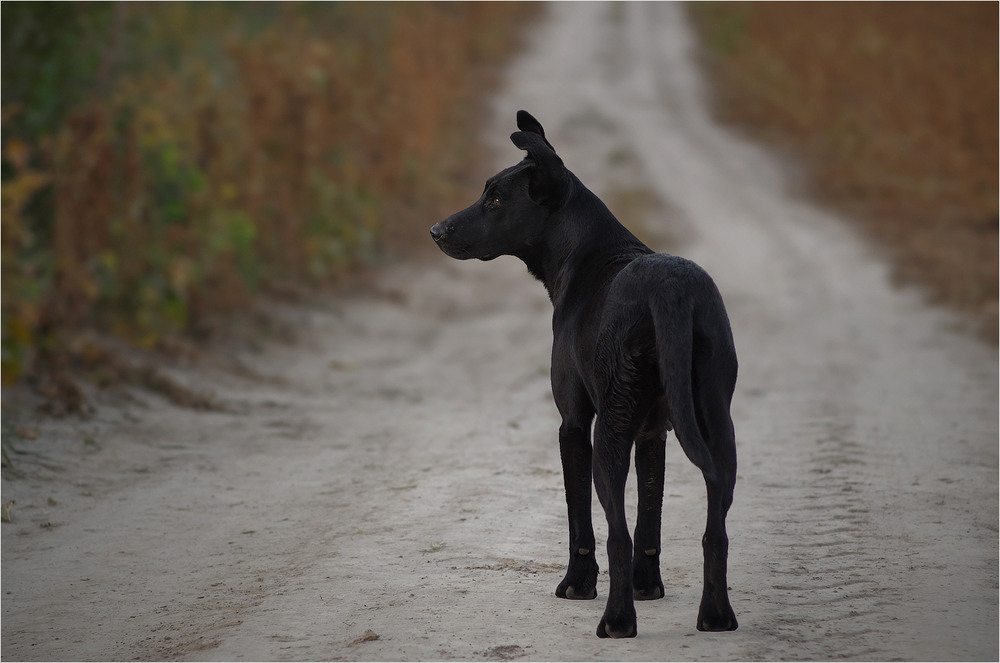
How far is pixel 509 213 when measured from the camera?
187 inches

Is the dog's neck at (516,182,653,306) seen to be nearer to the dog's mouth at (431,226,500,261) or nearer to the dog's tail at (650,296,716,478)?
the dog's mouth at (431,226,500,261)

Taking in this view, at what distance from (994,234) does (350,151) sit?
34.1 feet

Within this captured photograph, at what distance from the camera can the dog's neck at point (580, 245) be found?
15.1 feet

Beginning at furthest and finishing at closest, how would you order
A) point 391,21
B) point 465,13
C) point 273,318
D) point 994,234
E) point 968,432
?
point 465,13, point 391,21, point 994,234, point 273,318, point 968,432

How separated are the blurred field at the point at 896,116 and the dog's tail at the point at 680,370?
29.0 feet

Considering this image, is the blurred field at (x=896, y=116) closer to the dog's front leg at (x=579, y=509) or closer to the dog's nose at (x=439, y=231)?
the dog's front leg at (x=579, y=509)

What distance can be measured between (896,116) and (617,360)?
2044 cm

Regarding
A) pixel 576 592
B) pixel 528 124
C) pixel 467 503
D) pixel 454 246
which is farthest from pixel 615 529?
pixel 467 503

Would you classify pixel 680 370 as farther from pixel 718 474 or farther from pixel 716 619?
pixel 716 619

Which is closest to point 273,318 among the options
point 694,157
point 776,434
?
point 776,434

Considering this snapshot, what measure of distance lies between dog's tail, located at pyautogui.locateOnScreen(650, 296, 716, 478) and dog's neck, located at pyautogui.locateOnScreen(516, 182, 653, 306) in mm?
678

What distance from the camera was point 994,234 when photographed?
53.4 ft

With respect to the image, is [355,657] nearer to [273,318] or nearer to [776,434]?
[776,434]

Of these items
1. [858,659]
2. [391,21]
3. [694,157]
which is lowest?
[858,659]
